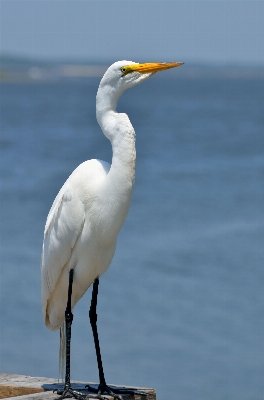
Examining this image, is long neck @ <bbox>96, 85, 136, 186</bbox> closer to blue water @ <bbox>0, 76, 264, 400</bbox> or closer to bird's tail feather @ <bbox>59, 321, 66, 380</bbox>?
bird's tail feather @ <bbox>59, 321, 66, 380</bbox>

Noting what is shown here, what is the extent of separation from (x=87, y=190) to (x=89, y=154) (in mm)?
15176

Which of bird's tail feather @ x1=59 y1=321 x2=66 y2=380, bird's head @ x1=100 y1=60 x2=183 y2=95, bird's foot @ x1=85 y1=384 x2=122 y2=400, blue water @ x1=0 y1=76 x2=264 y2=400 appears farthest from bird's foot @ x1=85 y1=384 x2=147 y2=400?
blue water @ x1=0 y1=76 x2=264 y2=400

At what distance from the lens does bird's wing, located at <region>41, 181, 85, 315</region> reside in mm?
4617

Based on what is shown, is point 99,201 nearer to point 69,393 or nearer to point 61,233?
point 61,233

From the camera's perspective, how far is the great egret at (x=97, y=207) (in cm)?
450

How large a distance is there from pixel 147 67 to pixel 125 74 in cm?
11

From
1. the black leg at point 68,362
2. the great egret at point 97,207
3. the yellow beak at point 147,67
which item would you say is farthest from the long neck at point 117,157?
the black leg at point 68,362

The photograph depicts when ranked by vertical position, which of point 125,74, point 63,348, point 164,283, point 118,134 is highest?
point 164,283

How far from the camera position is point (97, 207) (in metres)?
4.59

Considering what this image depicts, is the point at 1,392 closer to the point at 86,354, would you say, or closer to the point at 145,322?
the point at 86,354

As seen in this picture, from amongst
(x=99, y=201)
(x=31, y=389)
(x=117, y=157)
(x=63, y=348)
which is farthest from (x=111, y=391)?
(x=117, y=157)

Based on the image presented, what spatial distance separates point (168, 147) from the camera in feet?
74.9

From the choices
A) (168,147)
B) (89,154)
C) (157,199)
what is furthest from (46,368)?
(168,147)

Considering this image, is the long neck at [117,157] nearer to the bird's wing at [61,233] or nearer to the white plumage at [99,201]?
the white plumage at [99,201]
